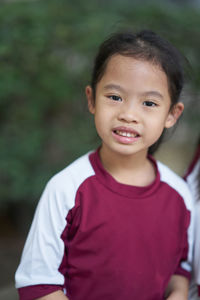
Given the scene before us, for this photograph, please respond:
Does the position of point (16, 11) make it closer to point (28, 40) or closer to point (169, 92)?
point (28, 40)

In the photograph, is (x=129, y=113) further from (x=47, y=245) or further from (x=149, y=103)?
(x=47, y=245)

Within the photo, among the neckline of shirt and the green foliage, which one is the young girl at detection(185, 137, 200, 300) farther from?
the green foliage

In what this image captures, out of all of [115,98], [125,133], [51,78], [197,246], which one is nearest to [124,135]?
[125,133]

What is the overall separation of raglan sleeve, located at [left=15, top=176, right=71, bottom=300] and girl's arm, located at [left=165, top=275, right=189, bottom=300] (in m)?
0.43

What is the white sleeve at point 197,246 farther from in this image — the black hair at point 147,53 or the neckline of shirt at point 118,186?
the black hair at point 147,53

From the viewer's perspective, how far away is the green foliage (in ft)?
7.54

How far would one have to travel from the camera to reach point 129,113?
133 cm

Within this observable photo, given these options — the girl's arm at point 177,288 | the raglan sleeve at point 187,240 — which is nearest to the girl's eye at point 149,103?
the raglan sleeve at point 187,240

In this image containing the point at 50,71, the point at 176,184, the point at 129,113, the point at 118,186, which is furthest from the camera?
the point at 50,71

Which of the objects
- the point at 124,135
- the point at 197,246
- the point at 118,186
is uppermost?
the point at 124,135

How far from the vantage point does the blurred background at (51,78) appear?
2.31 meters

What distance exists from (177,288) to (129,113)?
27.6 inches

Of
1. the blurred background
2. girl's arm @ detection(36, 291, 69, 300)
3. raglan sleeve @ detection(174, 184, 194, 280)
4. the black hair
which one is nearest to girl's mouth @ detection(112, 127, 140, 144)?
the black hair

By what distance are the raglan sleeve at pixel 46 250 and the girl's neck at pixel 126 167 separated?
0.76ft
